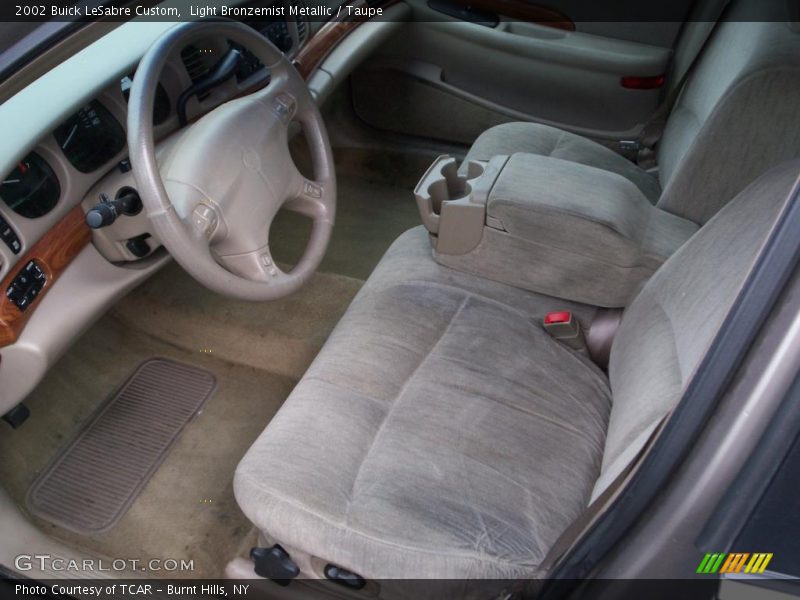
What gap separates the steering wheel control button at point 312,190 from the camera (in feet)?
4.94

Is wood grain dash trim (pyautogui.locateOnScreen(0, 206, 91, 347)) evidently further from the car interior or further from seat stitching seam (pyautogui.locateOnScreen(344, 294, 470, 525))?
seat stitching seam (pyautogui.locateOnScreen(344, 294, 470, 525))

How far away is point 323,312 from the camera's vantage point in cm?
198

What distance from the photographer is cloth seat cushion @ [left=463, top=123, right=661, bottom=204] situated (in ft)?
6.10

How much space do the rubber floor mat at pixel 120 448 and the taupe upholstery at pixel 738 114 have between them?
96 cm

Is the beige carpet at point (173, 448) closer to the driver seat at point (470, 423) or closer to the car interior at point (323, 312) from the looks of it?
the car interior at point (323, 312)

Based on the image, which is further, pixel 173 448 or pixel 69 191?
pixel 173 448

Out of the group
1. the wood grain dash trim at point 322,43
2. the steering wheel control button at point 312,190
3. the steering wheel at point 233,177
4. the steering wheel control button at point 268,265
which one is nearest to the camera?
the steering wheel at point 233,177

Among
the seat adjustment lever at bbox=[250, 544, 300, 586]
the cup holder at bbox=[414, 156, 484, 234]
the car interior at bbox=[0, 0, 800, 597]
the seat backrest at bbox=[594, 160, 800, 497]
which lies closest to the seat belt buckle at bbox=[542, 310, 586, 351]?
the car interior at bbox=[0, 0, 800, 597]

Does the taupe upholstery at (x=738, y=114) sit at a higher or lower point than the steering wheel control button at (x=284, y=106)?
higher

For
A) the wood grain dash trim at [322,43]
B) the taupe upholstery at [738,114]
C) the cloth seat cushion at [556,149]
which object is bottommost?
the cloth seat cushion at [556,149]

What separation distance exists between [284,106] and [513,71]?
1.11m

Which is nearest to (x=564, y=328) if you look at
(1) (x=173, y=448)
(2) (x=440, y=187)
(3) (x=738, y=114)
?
(2) (x=440, y=187)

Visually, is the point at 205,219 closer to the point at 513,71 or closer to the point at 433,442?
Result: the point at 433,442

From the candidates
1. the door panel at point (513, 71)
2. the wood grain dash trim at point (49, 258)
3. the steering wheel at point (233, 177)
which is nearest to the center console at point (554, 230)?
the steering wheel at point (233, 177)
